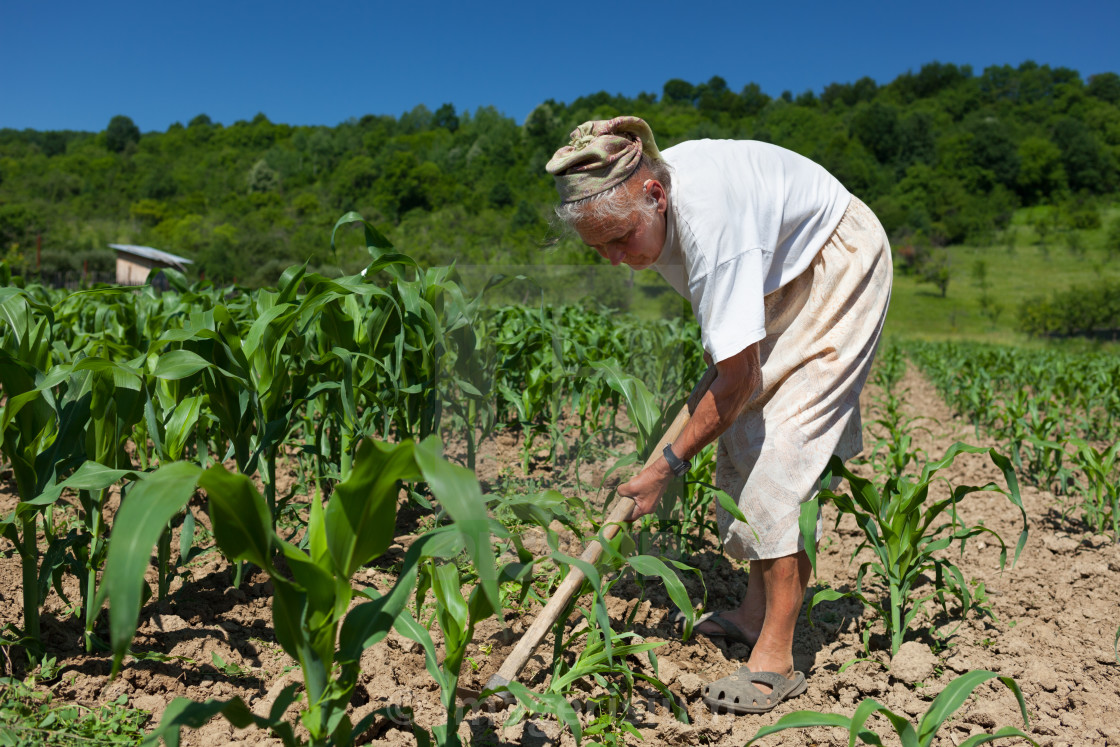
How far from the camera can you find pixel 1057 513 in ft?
11.3

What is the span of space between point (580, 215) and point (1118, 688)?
192cm

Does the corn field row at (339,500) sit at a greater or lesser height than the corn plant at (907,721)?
greater

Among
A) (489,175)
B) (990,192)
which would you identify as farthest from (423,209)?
(990,192)

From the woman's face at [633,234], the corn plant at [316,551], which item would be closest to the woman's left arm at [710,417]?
the woman's face at [633,234]

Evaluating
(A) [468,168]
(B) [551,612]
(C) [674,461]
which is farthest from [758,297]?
(A) [468,168]

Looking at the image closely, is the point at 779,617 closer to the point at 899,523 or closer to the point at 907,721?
the point at 899,523

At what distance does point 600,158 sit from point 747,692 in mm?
1399

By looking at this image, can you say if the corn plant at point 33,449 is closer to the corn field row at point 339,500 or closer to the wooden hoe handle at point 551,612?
the corn field row at point 339,500

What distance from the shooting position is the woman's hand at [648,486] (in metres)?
1.77

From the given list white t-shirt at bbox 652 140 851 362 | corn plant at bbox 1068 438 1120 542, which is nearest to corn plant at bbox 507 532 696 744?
white t-shirt at bbox 652 140 851 362

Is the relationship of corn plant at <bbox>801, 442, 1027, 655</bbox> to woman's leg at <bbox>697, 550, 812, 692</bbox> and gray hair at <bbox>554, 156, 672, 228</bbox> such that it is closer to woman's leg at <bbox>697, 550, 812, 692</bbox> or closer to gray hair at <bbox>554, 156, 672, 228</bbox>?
woman's leg at <bbox>697, 550, 812, 692</bbox>

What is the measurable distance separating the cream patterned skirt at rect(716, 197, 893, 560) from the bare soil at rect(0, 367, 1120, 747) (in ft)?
1.46

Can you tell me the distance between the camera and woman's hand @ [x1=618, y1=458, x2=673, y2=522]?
177cm

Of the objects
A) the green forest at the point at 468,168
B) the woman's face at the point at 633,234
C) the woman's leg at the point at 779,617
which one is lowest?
the woman's leg at the point at 779,617
